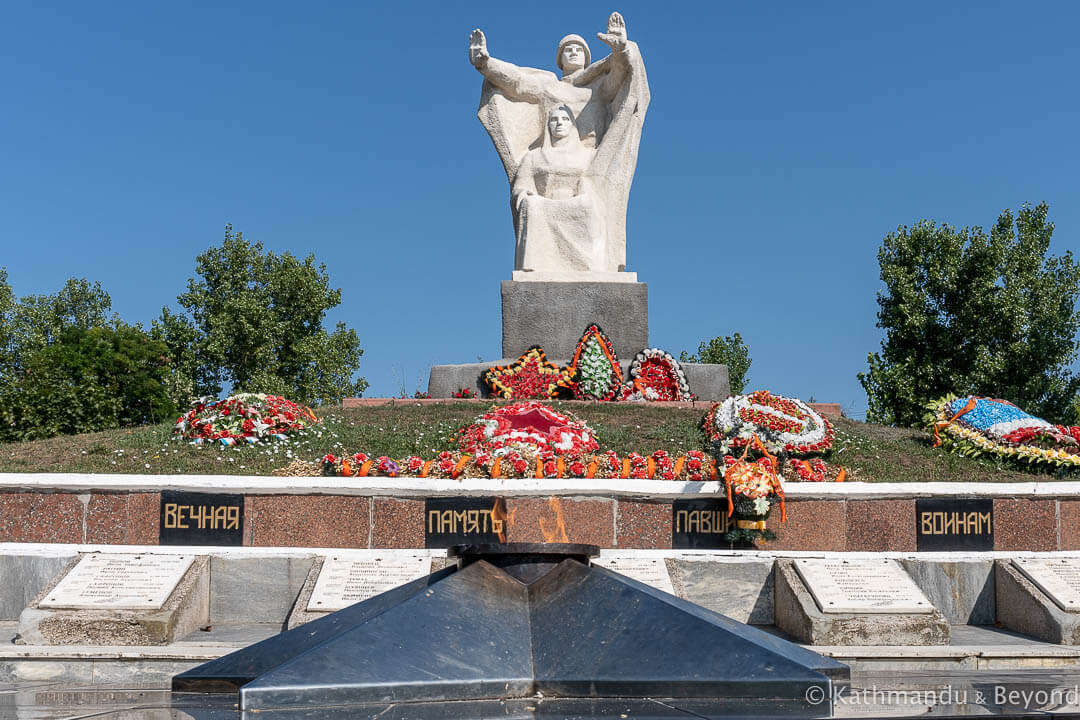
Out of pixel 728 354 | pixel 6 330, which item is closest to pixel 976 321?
pixel 728 354

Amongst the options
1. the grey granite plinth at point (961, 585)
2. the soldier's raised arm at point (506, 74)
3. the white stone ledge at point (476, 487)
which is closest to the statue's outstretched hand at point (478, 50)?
A: the soldier's raised arm at point (506, 74)

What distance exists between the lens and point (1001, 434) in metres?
Result: 9.27

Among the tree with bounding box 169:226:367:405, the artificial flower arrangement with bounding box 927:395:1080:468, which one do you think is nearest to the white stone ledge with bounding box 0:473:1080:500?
the artificial flower arrangement with bounding box 927:395:1080:468

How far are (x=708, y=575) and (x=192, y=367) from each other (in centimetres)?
2181

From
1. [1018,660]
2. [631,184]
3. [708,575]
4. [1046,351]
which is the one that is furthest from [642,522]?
[1046,351]

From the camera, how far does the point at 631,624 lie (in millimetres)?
3199

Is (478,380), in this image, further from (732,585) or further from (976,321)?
(976,321)

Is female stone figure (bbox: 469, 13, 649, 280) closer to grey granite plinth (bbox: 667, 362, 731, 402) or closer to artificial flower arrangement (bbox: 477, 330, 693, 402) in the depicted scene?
artificial flower arrangement (bbox: 477, 330, 693, 402)

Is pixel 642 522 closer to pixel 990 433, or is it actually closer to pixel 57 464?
pixel 990 433

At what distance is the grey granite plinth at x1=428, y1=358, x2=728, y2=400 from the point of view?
11898 millimetres

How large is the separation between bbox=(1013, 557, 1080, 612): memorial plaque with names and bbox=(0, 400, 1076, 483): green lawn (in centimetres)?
110

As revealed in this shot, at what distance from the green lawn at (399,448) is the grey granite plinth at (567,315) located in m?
2.53

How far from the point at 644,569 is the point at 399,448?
2.58 meters

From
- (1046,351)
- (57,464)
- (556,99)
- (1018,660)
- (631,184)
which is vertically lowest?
(1018,660)
